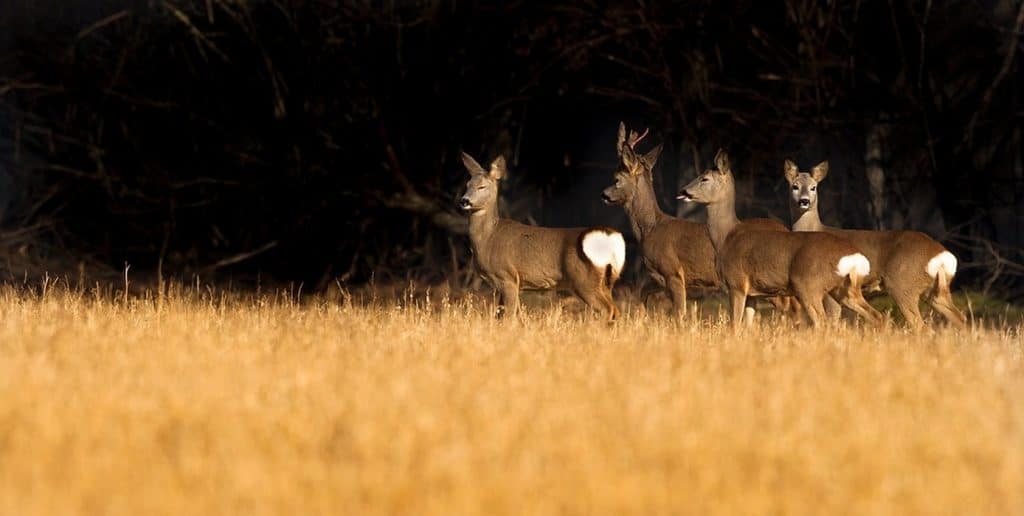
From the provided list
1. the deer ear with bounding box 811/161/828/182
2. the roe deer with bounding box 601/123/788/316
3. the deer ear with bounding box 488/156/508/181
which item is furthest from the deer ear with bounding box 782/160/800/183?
the deer ear with bounding box 488/156/508/181

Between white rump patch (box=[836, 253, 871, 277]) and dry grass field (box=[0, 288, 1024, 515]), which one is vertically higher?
white rump patch (box=[836, 253, 871, 277])

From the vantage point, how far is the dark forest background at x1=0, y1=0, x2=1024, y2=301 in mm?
16000

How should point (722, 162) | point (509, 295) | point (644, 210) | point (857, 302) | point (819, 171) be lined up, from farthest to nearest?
1. point (644, 210)
2. point (819, 171)
3. point (509, 295)
4. point (722, 162)
5. point (857, 302)

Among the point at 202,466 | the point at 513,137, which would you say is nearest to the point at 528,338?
the point at 202,466

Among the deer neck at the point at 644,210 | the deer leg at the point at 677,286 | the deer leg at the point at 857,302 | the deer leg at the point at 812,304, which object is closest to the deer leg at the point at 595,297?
the deer leg at the point at 677,286

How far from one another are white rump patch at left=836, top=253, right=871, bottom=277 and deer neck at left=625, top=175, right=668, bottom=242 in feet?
6.67

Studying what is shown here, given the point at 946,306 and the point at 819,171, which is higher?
the point at 819,171

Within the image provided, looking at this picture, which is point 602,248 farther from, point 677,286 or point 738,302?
point 738,302

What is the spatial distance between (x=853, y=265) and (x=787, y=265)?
42cm

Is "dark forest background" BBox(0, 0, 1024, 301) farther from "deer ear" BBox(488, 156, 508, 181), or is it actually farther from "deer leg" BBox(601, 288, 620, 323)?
"deer leg" BBox(601, 288, 620, 323)

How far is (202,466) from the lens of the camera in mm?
5836

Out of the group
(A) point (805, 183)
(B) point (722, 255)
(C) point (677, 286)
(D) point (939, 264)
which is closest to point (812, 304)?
(B) point (722, 255)

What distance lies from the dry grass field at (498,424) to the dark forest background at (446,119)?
6.31 m

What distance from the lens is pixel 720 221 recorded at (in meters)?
12.0
